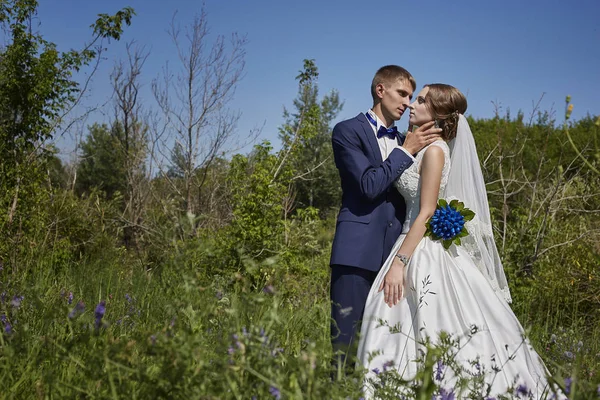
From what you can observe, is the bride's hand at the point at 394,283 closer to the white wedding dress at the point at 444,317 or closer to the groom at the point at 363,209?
the white wedding dress at the point at 444,317

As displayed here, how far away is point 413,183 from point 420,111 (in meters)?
0.43

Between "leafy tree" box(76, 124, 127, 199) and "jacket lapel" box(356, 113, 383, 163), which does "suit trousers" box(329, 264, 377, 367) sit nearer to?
"jacket lapel" box(356, 113, 383, 163)

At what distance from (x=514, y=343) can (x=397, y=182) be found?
1.04m

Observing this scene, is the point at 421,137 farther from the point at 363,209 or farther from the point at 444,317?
the point at 444,317

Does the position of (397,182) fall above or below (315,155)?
below

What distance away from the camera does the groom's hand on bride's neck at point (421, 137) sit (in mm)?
3328

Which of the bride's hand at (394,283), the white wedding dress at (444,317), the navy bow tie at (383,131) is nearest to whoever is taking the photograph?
the white wedding dress at (444,317)

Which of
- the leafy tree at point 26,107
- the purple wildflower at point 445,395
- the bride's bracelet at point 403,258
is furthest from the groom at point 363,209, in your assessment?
the leafy tree at point 26,107

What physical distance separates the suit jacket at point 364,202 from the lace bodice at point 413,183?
8 centimetres

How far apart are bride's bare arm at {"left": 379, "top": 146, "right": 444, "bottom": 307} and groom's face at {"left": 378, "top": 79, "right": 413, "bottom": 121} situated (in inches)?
17.4

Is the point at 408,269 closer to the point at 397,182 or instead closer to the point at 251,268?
the point at 397,182

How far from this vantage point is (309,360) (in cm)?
147

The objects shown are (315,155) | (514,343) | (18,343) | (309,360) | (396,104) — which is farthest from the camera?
(315,155)

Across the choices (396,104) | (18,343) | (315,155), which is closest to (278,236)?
(396,104)
